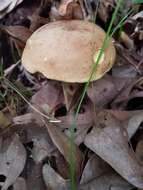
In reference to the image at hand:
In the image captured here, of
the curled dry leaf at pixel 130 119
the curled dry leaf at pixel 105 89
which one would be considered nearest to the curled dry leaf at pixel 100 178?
the curled dry leaf at pixel 130 119

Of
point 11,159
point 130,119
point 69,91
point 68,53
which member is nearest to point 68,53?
point 68,53

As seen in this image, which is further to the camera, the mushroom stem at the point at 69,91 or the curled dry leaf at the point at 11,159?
the mushroom stem at the point at 69,91

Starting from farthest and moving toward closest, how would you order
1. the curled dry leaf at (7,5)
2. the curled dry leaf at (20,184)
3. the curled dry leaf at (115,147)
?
the curled dry leaf at (7,5) → the curled dry leaf at (20,184) → the curled dry leaf at (115,147)

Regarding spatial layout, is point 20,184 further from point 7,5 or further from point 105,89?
point 7,5

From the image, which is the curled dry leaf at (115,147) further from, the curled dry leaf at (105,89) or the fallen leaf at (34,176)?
the fallen leaf at (34,176)

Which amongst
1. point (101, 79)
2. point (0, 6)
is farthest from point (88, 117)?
point (0, 6)

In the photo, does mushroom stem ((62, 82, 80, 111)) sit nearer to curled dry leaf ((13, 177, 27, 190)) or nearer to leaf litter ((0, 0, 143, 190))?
leaf litter ((0, 0, 143, 190))
